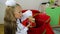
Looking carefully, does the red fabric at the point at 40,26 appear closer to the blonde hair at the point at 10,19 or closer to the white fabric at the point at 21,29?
the white fabric at the point at 21,29

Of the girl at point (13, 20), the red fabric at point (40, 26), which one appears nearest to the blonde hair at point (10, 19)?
the girl at point (13, 20)

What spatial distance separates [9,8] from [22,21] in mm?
229

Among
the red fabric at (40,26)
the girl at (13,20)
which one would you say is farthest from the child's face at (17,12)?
the red fabric at (40,26)

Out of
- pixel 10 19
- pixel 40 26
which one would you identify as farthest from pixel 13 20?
pixel 40 26

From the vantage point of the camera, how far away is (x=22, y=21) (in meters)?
1.69

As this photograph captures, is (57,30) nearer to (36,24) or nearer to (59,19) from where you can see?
(59,19)

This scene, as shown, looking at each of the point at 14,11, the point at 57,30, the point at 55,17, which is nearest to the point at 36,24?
the point at 14,11

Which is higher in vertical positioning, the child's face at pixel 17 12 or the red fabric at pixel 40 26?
the child's face at pixel 17 12

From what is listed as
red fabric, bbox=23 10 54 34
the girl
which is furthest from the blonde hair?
red fabric, bbox=23 10 54 34

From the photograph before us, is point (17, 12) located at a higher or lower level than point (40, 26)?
higher

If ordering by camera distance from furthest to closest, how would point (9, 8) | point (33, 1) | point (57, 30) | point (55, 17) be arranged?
point (33, 1) < point (55, 17) < point (57, 30) < point (9, 8)

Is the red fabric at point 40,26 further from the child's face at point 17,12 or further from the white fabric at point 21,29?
the child's face at point 17,12

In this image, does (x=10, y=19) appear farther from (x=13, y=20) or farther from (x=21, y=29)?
(x=21, y=29)

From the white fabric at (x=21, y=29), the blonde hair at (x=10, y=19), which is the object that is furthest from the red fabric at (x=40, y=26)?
the blonde hair at (x=10, y=19)
